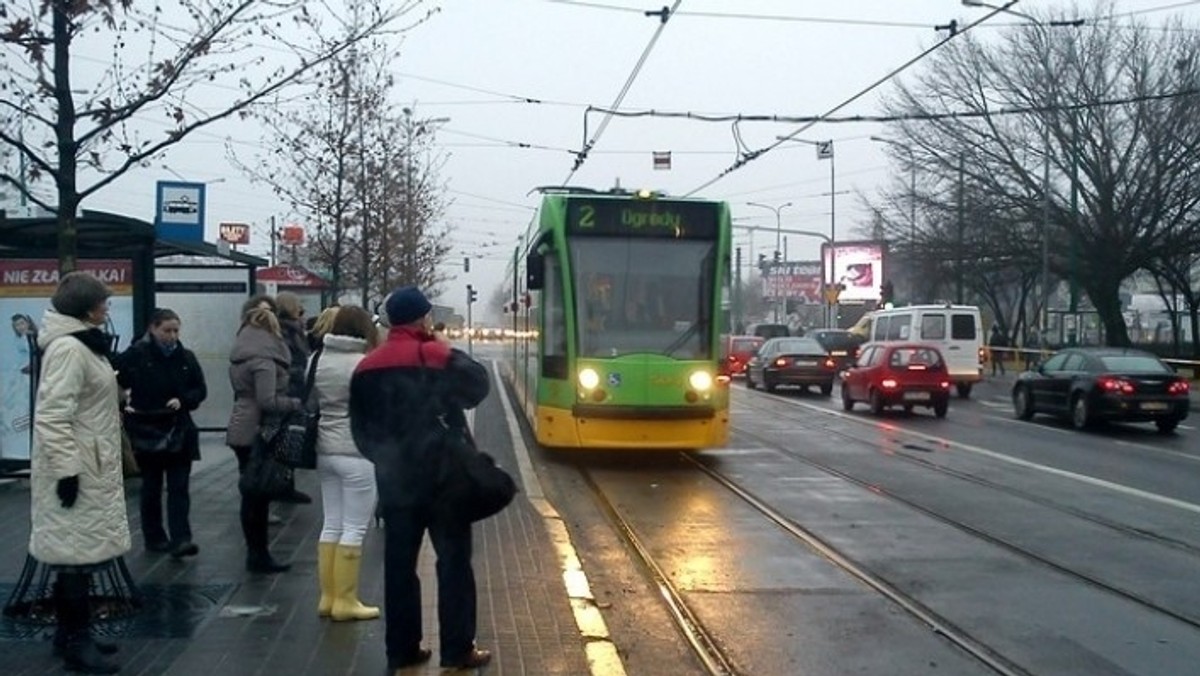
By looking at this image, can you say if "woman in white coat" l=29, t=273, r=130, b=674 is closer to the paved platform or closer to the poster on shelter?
the paved platform

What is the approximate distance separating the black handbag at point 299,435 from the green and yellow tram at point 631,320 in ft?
25.9

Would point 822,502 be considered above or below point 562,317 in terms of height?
below

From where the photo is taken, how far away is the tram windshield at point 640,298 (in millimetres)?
17094

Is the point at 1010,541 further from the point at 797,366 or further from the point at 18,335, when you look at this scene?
the point at 797,366

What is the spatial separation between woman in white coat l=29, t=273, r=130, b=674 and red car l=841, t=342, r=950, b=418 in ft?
74.7

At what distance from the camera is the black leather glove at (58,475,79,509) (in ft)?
22.6

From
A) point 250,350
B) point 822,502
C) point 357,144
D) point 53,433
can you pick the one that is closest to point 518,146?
point 357,144

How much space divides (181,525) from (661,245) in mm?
8651

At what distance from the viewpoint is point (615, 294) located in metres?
17.2

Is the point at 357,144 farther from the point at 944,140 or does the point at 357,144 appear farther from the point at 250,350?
the point at 944,140

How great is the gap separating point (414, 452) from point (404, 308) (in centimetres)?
71

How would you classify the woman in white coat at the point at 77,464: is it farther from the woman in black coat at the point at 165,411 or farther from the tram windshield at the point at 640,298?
the tram windshield at the point at 640,298

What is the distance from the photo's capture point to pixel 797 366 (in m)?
36.9

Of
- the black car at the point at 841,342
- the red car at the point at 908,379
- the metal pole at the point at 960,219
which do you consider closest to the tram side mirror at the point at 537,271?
the red car at the point at 908,379
